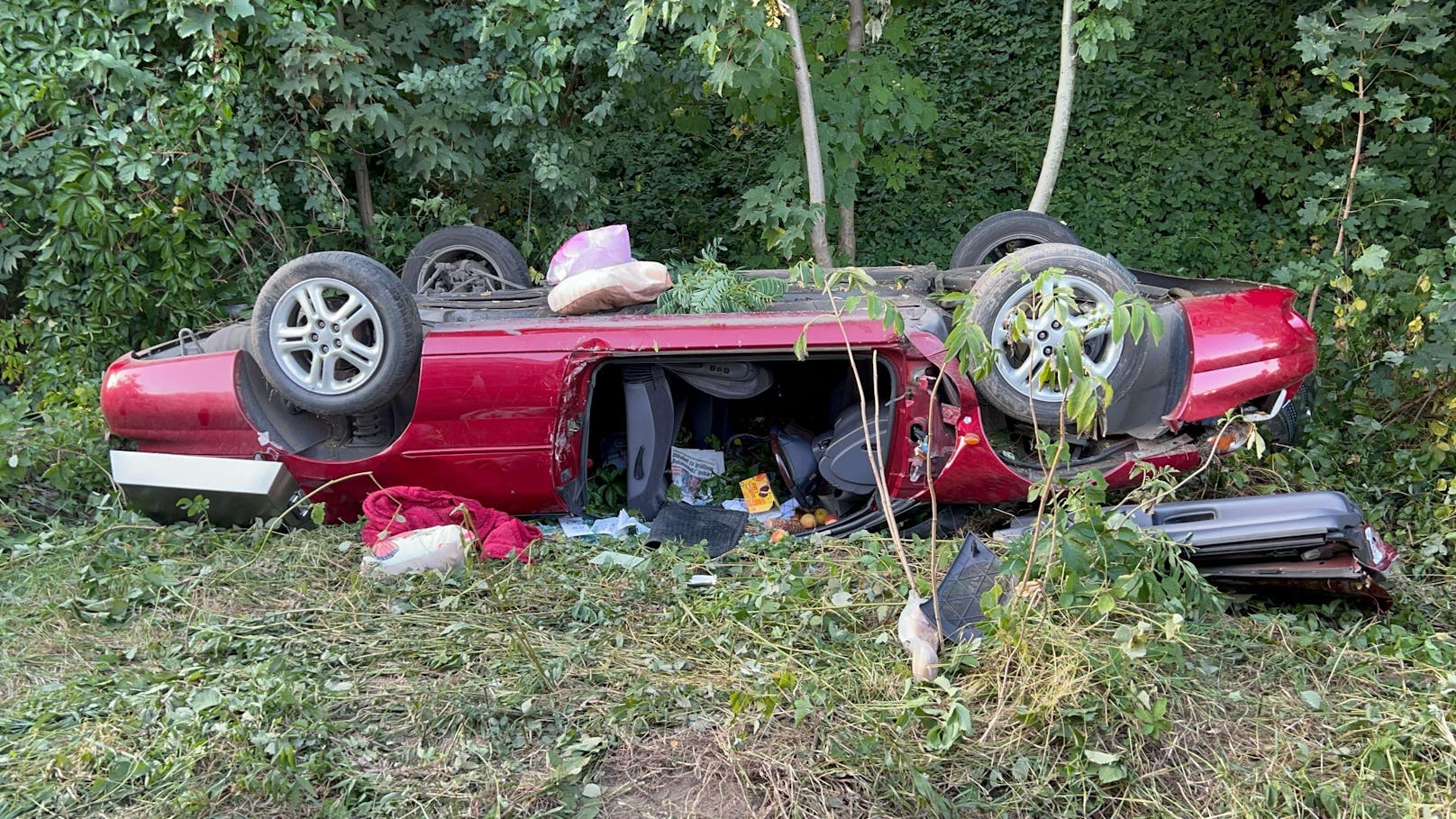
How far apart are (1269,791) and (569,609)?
231 centimetres

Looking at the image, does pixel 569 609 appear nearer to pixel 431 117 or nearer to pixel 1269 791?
pixel 1269 791

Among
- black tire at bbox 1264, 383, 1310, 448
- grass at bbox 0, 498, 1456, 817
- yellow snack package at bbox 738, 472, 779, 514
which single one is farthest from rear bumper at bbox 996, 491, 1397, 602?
yellow snack package at bbox 738, 472, 779, 514

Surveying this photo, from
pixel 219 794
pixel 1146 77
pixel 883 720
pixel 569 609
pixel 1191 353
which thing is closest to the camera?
pixel 219 794

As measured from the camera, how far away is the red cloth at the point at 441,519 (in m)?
4.24

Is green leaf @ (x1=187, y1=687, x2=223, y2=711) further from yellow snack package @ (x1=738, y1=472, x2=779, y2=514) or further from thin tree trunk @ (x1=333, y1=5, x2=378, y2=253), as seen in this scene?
thin tree trunk @ (x1=333, y1=5, x2=378, y2=253)

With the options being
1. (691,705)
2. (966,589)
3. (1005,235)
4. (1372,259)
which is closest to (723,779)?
(691,705)

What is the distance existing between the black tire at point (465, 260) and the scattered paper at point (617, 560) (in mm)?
1909

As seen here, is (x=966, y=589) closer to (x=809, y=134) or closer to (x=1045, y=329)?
(x=1045, y=329)

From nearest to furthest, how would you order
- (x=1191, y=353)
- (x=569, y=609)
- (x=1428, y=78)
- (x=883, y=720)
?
(x=883, y=720) < (x=569, y=609) < (x=1191, y=353) < (x=1428, y=78)

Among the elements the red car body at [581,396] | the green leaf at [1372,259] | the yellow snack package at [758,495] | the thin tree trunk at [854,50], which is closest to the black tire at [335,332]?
the red car body at [581,396]

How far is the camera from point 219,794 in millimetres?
2723

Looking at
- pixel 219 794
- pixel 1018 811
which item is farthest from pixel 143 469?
pixel 1018 811

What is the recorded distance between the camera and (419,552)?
406 centimetres

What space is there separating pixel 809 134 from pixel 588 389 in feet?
9.55
